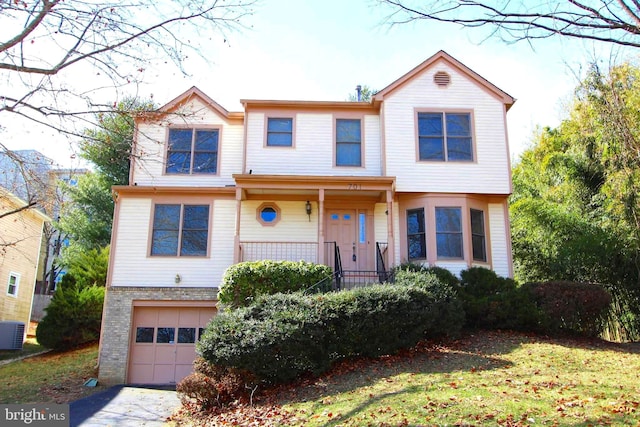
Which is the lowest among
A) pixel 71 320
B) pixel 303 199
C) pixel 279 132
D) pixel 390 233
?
pixel 71 320

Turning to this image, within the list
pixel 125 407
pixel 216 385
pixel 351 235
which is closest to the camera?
pixel 216 385

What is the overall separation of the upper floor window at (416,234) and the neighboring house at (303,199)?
0.10 feet

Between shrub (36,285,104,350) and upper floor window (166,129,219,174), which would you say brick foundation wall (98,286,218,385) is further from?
shrub (36,285,104,350)

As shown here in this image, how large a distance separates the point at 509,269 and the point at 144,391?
1032cm

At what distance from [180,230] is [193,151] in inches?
100

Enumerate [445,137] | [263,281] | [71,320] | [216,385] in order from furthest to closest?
[71,320], [445,137], [263,281], [216,385]

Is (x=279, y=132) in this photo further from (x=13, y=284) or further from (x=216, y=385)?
(x=13, y=284)

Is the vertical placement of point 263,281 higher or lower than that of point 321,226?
lower

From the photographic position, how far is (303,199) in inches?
598

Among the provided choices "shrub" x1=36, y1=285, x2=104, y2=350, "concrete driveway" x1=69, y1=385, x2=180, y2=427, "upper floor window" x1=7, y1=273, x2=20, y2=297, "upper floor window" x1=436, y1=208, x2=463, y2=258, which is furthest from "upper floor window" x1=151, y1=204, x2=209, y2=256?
"upper floor window" x1=7, y1=273, x2=20, y2=297

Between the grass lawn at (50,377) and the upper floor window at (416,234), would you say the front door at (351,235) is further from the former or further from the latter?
the grass lawn at (50,377)

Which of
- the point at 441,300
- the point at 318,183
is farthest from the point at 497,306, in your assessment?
the point at 318,183

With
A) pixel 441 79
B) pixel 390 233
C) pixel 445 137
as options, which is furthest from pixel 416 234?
pixel 441 79

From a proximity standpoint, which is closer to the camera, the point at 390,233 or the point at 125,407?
the point at 125,407
